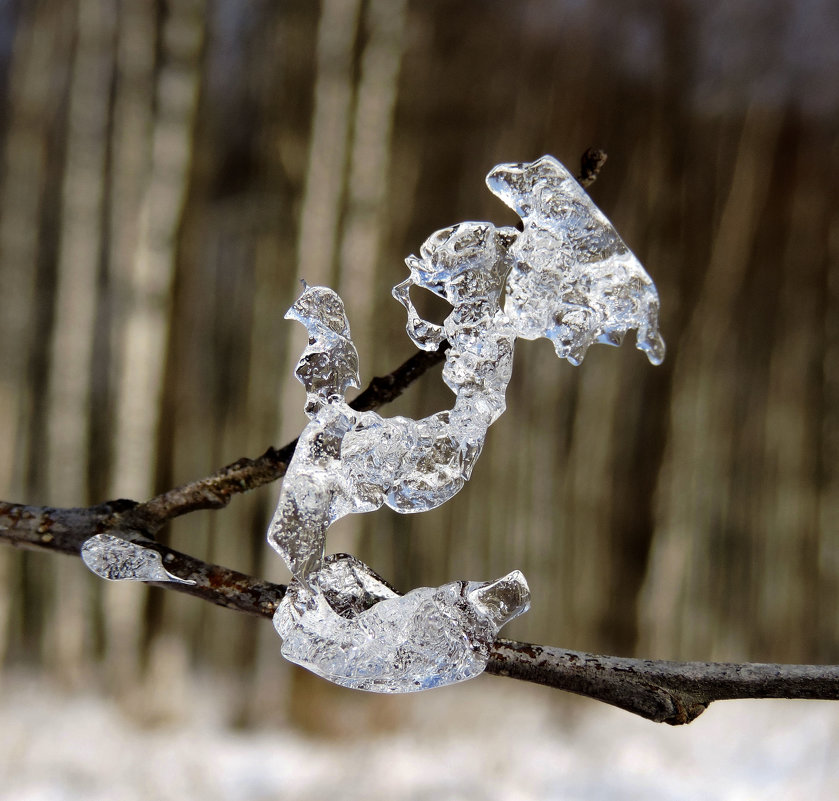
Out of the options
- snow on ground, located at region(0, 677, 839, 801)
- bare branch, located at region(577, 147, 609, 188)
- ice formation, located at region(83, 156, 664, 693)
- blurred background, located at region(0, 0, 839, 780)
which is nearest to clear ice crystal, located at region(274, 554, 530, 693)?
ice formation, located at region(83, 156, 664, 693)

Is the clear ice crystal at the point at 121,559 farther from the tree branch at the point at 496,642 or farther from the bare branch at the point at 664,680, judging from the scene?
the bare branch at the point at 664,680

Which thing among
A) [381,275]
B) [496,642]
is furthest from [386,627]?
[381,275]

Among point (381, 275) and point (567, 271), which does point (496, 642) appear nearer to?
point (567, 271)

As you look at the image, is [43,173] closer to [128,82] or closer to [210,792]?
[128,82]

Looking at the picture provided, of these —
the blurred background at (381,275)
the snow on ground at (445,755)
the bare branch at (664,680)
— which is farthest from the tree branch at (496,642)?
the snow on ground at (445,755)

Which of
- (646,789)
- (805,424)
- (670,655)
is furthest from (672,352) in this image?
(646,789)

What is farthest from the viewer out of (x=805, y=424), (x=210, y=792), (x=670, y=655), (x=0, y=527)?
(x=805, y=424)

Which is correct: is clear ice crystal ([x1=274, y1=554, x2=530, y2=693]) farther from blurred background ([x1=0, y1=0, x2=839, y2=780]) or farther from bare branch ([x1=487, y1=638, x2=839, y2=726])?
blurred background ([x1=0, y1=0, x2=839, y2=780])
